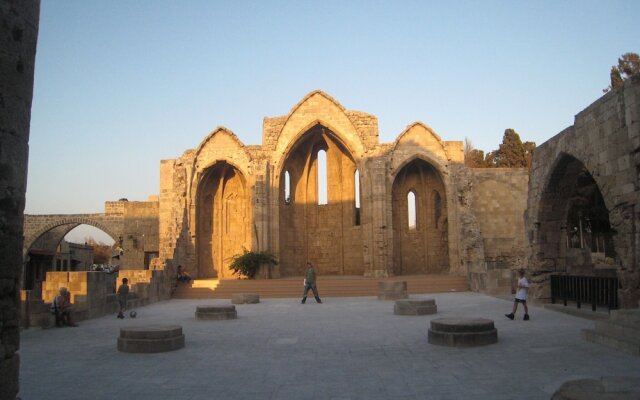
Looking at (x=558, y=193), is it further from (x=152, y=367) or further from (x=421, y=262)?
(x=421, y=262)

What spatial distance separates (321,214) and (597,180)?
63.9 ft

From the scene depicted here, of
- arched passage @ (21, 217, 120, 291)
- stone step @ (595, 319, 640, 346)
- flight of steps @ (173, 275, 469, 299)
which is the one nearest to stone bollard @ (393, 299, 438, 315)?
stone step @ (595, 319, 640, 346)

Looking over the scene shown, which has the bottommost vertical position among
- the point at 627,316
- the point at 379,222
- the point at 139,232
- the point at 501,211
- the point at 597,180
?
the point at 627,316

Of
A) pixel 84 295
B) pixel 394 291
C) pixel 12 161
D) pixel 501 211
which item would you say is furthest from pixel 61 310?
pixel 501 211

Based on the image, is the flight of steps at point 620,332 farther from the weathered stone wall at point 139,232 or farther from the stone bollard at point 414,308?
the weathered stone wall at point 139,232

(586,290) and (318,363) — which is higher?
(586,290)

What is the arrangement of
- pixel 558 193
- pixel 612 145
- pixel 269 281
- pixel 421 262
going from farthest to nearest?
pixel 421 262 < pixel 269 281 < pixel 558 193 < pixel 612 145

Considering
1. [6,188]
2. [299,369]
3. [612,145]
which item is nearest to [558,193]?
[612,145]

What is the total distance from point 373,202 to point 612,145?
1543 cm

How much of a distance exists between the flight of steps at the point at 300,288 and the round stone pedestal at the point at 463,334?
12849mm

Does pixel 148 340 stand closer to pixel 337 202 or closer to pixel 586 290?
pixel 586 290

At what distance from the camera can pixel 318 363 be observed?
771 centimetres

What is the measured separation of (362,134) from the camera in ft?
90.2

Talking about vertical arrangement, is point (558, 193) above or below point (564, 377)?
above
